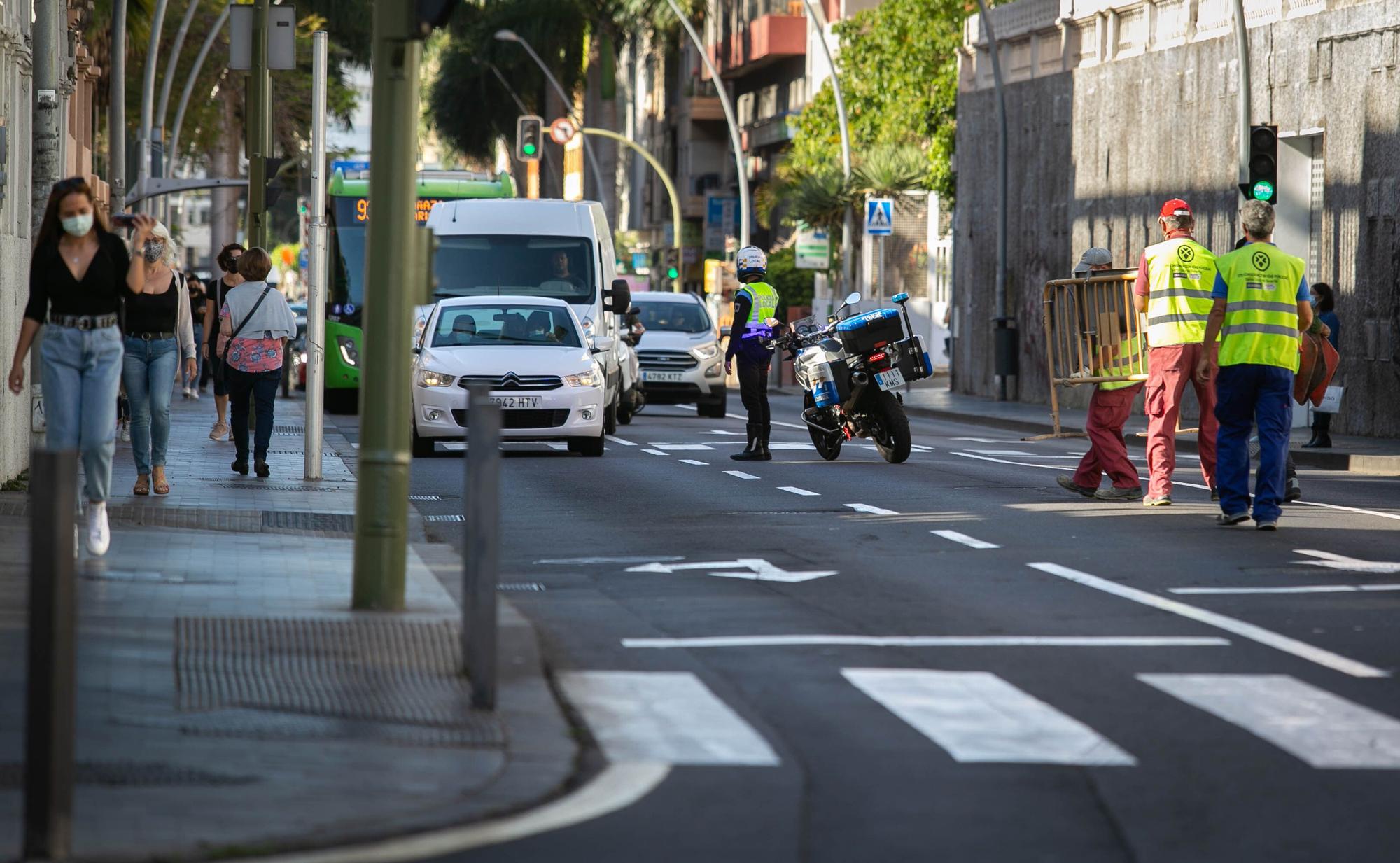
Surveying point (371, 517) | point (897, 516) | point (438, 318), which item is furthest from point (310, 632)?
point (438, 318)

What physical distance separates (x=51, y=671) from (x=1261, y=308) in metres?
9.71

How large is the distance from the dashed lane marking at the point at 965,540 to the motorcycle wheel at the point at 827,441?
7059 mm

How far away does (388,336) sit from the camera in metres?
8.89

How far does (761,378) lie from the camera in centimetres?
2061

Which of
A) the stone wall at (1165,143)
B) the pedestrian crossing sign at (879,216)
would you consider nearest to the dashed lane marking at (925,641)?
the stone wall at (1165,143)

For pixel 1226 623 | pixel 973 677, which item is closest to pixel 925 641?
pixel 973 677

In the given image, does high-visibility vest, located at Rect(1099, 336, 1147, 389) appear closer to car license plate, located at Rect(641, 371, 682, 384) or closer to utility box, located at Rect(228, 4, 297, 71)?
utility box, located at Rect(228, 4, 297, 71)

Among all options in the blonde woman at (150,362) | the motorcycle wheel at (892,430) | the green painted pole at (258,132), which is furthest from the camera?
the green painted pole at (258,132)

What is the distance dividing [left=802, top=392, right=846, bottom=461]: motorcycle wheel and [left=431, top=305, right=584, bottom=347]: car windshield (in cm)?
293

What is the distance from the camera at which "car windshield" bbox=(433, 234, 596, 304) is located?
2608cm

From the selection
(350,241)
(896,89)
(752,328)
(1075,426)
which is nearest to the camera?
(752,328)

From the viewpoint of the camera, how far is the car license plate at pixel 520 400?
2125cm

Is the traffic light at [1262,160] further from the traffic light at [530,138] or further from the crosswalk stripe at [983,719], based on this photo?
the traffic light at [530,138]

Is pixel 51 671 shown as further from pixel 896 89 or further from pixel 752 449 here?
pixel 896 89
